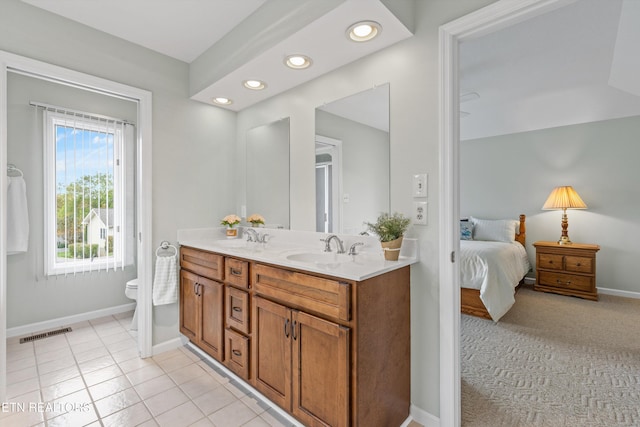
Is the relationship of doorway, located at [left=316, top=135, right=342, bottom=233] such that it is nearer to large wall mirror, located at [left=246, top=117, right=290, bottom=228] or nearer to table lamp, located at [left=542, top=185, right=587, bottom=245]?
large wall mirror, located at [left=246, top=117, right=290, bottom=228]

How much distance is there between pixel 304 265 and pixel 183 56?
2.28 meters

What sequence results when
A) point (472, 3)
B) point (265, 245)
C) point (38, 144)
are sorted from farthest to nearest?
point (38, 144) < point (265, 245) < point (472, 3)

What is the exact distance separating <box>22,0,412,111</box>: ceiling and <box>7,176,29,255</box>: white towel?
1573 mm

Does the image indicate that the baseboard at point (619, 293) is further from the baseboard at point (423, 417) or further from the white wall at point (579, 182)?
the baseboard at point (423, 417)

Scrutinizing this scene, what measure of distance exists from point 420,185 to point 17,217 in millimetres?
3407

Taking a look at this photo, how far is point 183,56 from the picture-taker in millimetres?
2592

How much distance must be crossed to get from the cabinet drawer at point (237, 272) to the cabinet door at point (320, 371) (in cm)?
49

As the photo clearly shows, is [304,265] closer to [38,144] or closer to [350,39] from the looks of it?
[350,39]

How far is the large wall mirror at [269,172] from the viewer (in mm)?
2566

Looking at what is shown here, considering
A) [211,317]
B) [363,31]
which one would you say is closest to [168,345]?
[211,317]

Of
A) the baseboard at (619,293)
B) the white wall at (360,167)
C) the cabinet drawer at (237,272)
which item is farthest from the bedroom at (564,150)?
the cabinet drawer at (237,272)

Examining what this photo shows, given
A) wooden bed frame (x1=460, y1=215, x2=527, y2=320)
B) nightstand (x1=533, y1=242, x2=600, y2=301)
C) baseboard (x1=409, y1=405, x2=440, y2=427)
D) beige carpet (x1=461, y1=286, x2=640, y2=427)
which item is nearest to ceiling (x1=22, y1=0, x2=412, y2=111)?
baseboard (x1=409, y1=405, x2=440, y2=427)

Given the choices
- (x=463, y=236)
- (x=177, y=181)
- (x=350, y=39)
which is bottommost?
(x=463, y=236)

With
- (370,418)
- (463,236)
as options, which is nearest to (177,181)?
(370,418)
